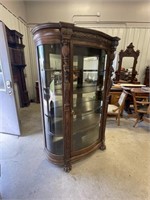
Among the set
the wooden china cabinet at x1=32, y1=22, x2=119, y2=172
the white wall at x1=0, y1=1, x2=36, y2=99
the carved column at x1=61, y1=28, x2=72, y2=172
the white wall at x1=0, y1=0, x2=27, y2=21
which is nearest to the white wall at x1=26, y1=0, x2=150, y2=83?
the white wall at x1=0, y1=0, x2=27, y2=21

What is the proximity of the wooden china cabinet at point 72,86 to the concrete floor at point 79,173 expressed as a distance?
163mm

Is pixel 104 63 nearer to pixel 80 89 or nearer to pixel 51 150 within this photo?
pixel 80 89

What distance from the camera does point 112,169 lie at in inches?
64.9

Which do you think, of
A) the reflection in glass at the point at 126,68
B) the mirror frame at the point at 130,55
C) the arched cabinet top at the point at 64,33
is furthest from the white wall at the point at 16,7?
the reflection in glass at the point at 126,68

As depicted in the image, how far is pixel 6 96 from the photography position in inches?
83.3

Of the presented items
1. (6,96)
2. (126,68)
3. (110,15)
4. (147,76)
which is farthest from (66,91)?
(147,76)

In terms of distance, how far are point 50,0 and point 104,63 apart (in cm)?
336

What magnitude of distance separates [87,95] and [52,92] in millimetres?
559

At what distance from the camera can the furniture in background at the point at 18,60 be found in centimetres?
310

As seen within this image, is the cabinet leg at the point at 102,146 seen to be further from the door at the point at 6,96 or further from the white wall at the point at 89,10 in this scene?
the white wall at the point at 89,10

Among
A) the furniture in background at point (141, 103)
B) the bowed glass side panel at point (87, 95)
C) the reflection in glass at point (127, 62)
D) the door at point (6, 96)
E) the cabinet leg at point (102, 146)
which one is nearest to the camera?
the bowed glass side panel at point (87, 95)

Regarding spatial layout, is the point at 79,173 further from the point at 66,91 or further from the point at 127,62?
the point at 127,62

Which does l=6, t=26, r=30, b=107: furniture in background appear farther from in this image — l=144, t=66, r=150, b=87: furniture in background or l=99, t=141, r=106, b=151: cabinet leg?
l=144, t=66, r=150, b=87: furniture in background

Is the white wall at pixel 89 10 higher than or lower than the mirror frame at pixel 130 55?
higher
